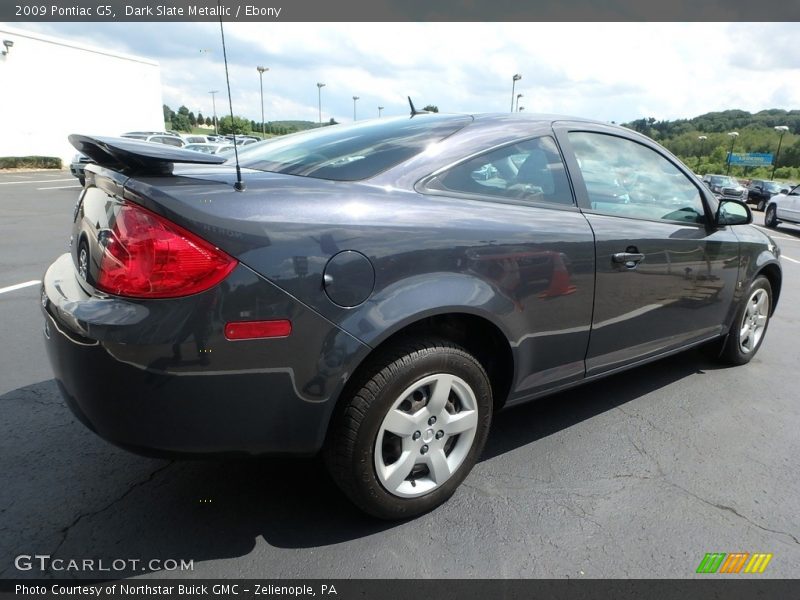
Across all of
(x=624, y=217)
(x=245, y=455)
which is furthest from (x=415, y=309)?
(x=624, y=217)

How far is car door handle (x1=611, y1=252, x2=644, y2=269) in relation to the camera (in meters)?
2.69

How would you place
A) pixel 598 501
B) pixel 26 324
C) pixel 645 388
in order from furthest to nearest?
pixel 26 324
pixel 645 388
pixel 598 501

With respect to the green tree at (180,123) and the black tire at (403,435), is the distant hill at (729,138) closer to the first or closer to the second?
the green tree at (180,123)

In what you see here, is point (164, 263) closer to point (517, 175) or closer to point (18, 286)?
point (517, 175)

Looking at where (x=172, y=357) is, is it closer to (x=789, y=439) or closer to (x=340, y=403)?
(x=340, y=403)

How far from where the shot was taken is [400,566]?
2.01 metres

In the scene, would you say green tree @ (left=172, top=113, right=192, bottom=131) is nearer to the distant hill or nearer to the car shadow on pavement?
the distant hill

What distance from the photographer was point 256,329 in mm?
1754

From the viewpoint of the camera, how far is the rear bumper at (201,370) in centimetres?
169

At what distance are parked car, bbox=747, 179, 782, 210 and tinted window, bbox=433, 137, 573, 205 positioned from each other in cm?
2802

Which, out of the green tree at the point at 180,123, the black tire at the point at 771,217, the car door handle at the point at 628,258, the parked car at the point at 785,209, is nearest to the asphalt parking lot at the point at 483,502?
the car door handle at the point at 628,258

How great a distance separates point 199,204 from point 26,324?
342cm

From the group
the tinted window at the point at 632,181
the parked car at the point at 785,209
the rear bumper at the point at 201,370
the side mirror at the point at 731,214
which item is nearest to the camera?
the rear bumper at the point at 201,370

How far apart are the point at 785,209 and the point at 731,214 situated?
15.6m
